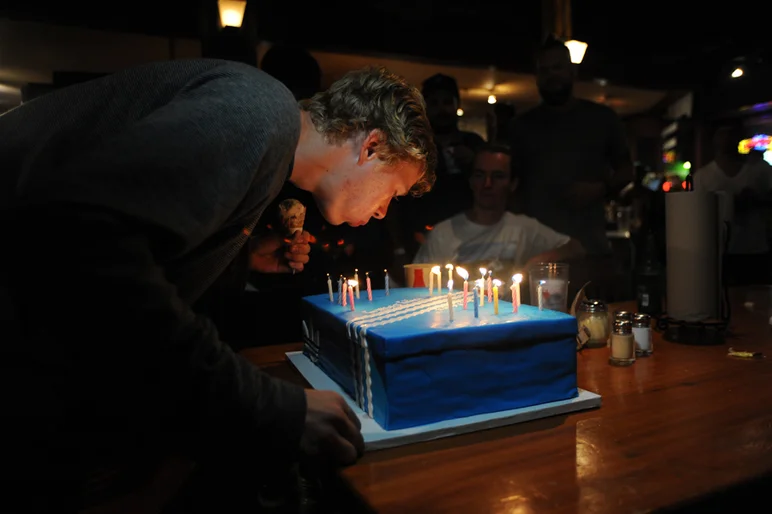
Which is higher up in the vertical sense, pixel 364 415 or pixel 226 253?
pixel 226 253

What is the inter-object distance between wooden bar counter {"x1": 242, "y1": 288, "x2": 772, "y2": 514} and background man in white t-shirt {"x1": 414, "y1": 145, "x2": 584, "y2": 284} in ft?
6.05

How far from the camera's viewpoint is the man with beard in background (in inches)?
147

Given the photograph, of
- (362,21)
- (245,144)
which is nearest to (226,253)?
(245,144)

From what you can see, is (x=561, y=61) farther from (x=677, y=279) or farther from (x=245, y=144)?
(x=245, y=144)

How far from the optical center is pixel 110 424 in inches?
36.2

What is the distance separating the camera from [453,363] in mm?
1258

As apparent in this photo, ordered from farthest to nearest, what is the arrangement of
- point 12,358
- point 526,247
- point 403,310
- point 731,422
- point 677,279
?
→ point 526,247 < point 677,279 < point 403,310 < point 731,422 < point 12,358

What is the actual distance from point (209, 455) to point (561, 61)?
363cm

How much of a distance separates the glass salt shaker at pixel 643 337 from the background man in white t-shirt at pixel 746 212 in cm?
351

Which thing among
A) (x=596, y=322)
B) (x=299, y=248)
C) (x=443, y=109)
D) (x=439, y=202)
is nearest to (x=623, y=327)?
(x=596, y=322)

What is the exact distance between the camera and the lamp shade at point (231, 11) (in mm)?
4234

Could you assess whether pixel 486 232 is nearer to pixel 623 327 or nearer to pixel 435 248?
pixel 435 248

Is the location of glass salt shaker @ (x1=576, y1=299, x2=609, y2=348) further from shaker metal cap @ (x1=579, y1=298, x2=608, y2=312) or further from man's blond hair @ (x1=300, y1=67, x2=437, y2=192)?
man's blond hair @ (x1=300, y1=67, x2=437, y2=192)

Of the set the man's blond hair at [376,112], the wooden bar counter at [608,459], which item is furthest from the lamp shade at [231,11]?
the wooden bar counter at [608,459]
